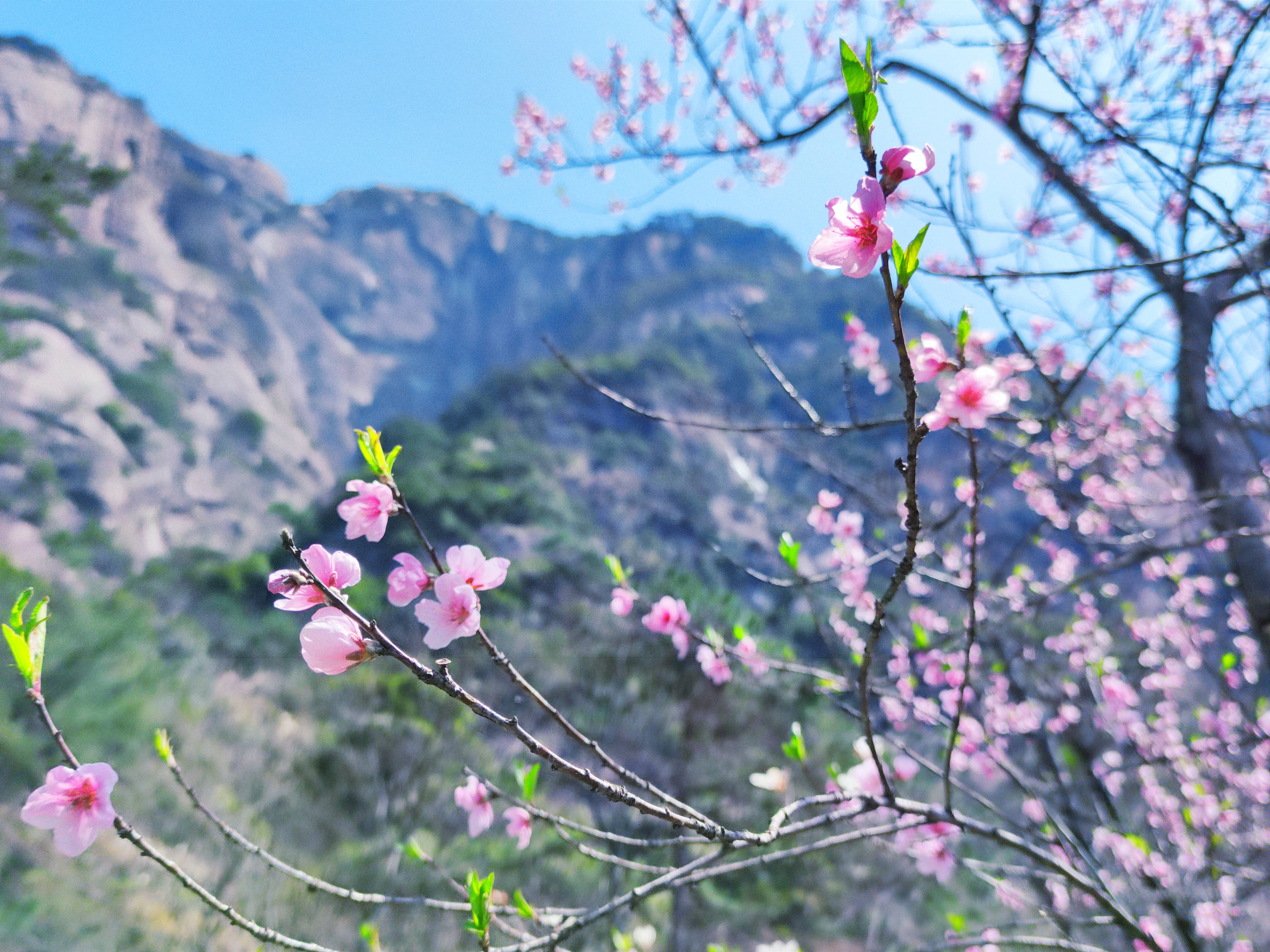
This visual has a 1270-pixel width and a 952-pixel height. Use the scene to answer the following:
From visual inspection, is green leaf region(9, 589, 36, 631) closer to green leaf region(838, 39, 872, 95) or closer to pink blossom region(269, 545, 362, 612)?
pink blossom region(269, 545, 362, 612)

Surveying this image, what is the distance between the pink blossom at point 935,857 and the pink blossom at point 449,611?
1.50m

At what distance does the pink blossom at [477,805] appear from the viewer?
1.38 metres

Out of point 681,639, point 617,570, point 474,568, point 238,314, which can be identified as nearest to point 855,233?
point 474,568

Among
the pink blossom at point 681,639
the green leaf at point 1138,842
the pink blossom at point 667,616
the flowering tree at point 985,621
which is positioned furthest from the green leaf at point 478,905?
the green leaf at point 1138,842

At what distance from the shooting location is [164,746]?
110 centimetres

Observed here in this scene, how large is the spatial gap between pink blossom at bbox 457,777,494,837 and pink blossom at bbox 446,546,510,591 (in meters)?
0.76

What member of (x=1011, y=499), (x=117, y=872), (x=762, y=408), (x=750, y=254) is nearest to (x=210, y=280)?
(x=762, y=408)

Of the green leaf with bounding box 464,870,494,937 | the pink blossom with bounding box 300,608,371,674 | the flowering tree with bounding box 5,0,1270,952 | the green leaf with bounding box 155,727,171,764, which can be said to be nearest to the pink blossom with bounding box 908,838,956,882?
the flowering tree with bounding box 5,0,1270,952

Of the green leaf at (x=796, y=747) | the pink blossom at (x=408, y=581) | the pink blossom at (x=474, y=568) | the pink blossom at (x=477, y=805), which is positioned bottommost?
the pink blossom at (x=477, y=805)

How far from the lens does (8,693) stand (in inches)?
189

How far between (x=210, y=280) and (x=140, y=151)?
566 centimetres

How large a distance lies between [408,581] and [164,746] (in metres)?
0.72

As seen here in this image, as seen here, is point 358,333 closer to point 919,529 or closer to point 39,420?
point 39,420

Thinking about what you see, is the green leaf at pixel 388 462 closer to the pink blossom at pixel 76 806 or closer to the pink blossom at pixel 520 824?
the pink blossom at pixel 76 806
